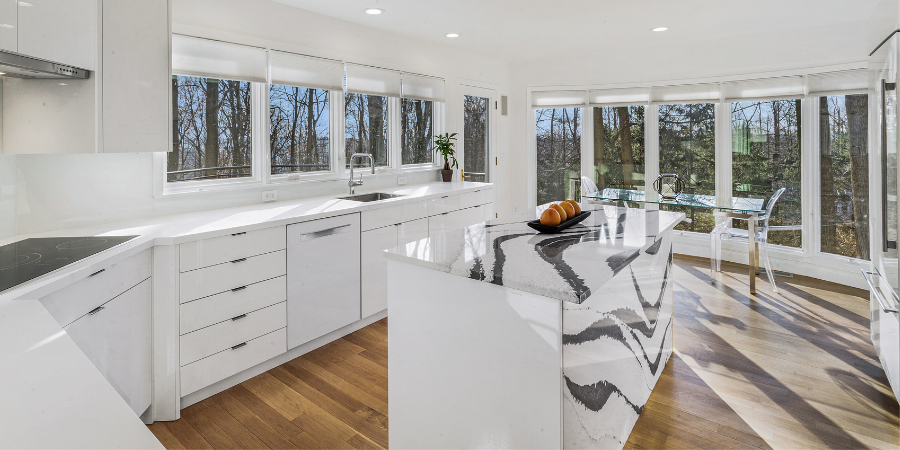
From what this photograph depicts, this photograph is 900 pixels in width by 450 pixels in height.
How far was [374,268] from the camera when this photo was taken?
11.1 feet

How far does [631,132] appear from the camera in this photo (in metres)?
5.64

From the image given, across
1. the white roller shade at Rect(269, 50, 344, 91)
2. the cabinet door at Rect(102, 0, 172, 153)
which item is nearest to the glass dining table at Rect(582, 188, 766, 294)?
the white roller shade at Rect(269, 50, 344, 91)

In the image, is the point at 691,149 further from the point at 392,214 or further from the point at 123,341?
the point at 123,341

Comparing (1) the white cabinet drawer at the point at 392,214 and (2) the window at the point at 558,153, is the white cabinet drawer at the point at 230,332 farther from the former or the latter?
(2) the window at the point at 558,153

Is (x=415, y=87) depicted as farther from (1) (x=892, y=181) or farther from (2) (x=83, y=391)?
(2) (x=83, y=391)

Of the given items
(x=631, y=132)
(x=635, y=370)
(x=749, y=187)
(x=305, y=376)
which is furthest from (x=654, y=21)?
(x=305, y=376)

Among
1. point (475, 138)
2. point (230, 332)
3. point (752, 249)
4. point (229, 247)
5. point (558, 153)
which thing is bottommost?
point (230, 332)

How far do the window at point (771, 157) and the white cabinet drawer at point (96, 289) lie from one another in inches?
210

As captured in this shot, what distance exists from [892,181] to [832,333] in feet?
4.81

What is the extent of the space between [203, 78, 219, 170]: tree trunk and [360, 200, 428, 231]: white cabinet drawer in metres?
1.06

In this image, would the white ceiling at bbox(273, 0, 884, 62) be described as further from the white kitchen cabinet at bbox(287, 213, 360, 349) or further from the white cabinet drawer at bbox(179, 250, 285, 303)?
the white cabinet drawer at bbox(179, 250, 285, 303)

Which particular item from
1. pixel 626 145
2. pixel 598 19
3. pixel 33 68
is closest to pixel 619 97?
pixel 626 145

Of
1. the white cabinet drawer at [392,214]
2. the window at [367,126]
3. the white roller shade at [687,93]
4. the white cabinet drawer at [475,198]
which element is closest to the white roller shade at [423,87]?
the window at [367,126]

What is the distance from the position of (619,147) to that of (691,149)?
2.55 feet
